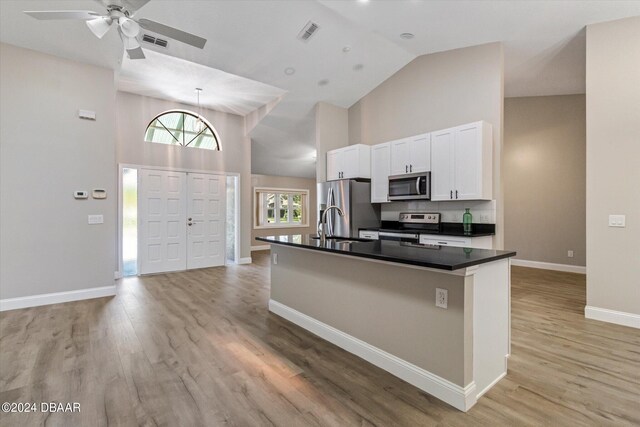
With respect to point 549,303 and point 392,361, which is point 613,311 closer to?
point 549,303

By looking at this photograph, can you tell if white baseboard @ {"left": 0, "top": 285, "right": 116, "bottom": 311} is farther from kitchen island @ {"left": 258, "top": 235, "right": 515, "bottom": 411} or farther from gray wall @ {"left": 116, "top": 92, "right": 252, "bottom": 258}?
kitchen island @ {"left": 258, "top": 235, "right": 515, "bottom": 411}

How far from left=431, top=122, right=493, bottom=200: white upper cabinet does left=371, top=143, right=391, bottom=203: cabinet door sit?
32.4 inches

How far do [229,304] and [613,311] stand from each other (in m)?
4.44

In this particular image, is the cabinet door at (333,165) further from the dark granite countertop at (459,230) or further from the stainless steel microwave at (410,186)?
the dark granite countertop at (459,230)

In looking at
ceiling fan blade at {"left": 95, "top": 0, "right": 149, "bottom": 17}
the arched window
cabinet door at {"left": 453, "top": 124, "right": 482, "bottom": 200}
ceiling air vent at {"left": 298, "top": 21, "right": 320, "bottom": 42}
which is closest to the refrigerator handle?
cabinet door at {"left": 453, "top": 124, "right": 482, "bottom": 200}

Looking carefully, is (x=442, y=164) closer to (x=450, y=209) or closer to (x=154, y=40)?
(x=450, y=209)

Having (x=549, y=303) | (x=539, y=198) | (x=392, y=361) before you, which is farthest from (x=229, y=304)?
(x=539, y=198)

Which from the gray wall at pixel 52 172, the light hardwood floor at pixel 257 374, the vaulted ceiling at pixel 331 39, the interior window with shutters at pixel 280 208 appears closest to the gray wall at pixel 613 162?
the vaulted ceiling at pixel 331 39

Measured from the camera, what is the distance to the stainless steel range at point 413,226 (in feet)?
14.8

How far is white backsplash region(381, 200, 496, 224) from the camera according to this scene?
13.6 feet

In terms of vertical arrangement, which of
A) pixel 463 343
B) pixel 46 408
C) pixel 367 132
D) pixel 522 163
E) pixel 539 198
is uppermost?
pixel 367 132

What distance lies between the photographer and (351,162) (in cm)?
532

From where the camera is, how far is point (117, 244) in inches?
222

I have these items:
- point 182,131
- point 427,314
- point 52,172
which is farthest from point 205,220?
point 427,314
